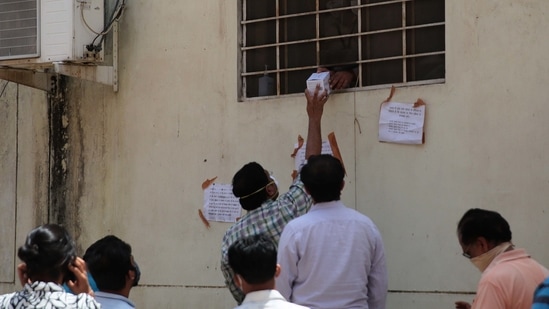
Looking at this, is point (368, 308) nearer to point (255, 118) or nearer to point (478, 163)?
point (478, 163)

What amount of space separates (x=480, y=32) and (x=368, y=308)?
172cm

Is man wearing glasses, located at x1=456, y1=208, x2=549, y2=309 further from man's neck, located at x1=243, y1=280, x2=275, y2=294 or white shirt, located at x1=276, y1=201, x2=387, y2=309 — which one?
man's neck, located at x1=243, y1=280, x2=275, y2=294

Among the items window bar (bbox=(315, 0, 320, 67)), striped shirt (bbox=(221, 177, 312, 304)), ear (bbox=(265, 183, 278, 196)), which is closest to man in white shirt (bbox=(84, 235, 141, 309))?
striped shirt (bbox=(221, 177, 312, 304))

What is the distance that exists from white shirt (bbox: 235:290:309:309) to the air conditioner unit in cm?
358

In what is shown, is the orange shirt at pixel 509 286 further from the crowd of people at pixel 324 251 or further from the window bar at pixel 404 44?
the window bar at pixel 404 44

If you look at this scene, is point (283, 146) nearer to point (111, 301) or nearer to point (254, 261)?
point (111, 301)

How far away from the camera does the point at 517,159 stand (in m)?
5.32

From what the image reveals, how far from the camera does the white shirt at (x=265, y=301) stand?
3.62 m

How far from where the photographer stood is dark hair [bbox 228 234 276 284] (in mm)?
3668

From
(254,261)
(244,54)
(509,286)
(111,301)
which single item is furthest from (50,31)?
(509,286)

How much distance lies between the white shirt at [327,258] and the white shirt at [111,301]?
887mm

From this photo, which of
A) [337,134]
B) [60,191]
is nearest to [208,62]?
[337,134]

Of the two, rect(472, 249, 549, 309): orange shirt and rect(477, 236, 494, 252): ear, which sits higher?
rect(477, 236, 494, 252): ear

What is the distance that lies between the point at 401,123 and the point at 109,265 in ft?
7.32
